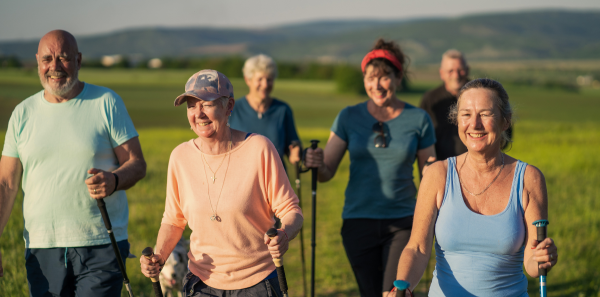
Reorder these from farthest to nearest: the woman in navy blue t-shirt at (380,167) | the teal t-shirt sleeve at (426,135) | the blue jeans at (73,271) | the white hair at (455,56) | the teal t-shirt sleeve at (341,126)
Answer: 1. the white hair at (455,56)
2. the teal t-shirt sleeve at (341,126)
3. the teal t-shirt sleeve at (426,135)
4. the woman in navy blue t-shirt at (380,167)
5. the blue jeans at (73,271)

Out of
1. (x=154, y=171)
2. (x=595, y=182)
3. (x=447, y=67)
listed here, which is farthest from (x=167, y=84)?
(x=447, y=67)

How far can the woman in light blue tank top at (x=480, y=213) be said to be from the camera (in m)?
2.77

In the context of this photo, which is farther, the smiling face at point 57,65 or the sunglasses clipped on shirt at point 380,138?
the sunglasses clipped on shirt at point 380,138

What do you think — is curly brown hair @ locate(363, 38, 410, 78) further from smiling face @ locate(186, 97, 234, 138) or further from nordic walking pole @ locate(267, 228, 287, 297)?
nordic walking pole @ locate(267, 228, 287, 297)

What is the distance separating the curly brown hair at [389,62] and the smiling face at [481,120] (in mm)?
1662

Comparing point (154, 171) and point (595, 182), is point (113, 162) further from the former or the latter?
point (595, 182)

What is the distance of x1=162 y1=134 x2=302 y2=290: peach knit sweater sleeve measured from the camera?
3111 millimetres

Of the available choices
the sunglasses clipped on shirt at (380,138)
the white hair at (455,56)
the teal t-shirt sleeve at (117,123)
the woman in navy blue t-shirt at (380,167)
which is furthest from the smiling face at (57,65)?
the white hair at (455,56)

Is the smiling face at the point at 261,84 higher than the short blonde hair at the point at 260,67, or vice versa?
the short blonde hair at the point at 260,67

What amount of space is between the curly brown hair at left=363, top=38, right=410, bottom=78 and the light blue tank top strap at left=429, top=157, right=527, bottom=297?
1829 mm

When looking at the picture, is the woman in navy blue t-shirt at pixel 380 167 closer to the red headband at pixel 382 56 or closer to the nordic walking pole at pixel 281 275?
the red headband at pixel 382 56

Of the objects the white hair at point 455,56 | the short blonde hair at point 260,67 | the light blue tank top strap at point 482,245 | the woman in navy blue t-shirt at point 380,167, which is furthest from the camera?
the white hair at point 455,56

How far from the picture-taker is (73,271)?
390 cm

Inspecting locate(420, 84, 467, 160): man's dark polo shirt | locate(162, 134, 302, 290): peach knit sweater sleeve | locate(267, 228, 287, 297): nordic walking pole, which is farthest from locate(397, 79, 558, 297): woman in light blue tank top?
locate(420, 84, 467, 160): man's dark polo shirt
